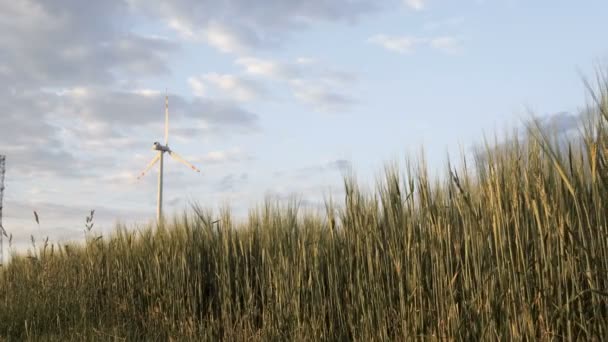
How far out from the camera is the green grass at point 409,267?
→ 300 cm

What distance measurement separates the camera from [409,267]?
3.91 m

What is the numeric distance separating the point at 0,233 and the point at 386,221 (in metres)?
5.07

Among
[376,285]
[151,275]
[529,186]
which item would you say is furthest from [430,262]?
[151,275]

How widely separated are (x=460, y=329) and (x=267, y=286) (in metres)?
2.42

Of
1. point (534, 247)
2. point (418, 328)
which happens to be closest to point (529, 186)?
point (534, 247)

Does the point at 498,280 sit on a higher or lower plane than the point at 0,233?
lower

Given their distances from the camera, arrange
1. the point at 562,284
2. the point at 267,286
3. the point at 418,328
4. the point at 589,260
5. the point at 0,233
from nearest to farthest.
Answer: the point at 589,260
the point at 562,284
the point at 418,328
the point at 267,286
the point at 0,233

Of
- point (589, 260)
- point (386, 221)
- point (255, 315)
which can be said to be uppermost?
point (386, 221)

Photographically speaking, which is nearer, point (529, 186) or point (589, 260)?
point (589, 260)

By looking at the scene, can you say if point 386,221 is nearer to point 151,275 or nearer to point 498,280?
point 498,280

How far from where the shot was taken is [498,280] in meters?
3.31

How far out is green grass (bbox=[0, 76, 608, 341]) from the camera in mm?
3000

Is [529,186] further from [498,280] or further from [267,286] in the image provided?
[267,286]

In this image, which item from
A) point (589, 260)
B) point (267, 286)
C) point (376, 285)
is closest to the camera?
point (589, 260)
